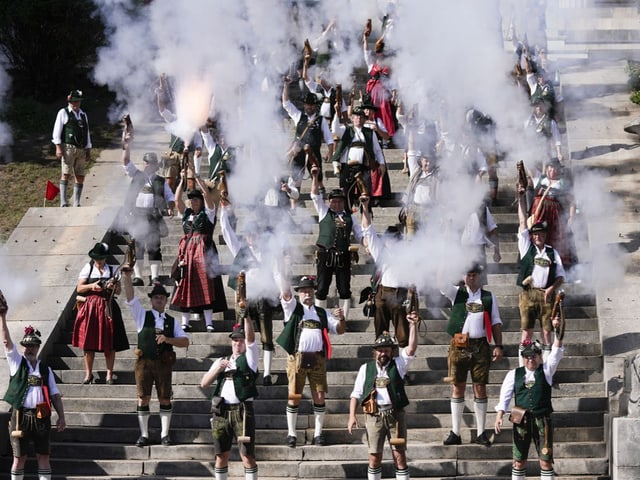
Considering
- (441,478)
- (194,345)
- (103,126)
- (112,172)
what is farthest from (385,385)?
(103,126)

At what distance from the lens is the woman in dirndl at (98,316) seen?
62.6 feet

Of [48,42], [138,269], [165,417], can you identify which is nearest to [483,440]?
[165,417]

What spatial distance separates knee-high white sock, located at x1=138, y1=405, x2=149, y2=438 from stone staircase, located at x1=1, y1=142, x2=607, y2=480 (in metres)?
0.20

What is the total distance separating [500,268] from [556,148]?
8.28ft

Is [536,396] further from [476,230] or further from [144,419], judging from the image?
[144,419]

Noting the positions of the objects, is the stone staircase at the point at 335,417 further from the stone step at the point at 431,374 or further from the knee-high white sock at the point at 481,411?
the knee-high white sock at the point at 481,411

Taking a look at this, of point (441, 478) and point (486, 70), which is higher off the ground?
point (486, 70)

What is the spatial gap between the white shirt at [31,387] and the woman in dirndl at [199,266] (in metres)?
2.41

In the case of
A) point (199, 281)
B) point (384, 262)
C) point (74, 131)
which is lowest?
point (199, 281)

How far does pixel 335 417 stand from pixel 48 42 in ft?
38.2

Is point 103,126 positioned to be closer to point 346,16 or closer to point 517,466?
point 346,16

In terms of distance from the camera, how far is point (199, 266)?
19.8 m

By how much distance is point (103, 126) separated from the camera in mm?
27688

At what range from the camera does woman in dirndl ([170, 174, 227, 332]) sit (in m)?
19.7
